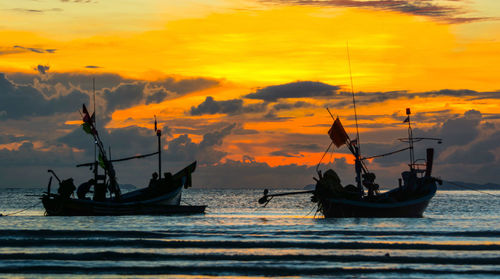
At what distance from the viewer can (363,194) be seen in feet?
178

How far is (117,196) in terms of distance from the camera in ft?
180

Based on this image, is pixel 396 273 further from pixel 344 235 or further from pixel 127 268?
pixel 344 235

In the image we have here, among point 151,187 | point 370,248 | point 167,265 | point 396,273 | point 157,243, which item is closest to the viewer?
point 396,273

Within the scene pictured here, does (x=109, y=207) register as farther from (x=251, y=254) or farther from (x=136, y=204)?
(x=251, y=254)

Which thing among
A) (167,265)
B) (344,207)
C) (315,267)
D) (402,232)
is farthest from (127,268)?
(344,207)

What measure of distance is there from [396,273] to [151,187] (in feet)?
120

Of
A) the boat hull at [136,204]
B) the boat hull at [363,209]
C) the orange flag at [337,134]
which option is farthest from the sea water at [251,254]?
the orange flag at [337,134]

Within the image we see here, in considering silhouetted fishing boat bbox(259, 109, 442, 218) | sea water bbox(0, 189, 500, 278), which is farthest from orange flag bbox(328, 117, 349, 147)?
sea water bbox(0, 189, 500, 278)

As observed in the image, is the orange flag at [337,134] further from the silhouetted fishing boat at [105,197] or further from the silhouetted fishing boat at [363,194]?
the silhouetted fishing boat at [105,197]

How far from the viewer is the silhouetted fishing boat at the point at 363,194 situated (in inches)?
2053

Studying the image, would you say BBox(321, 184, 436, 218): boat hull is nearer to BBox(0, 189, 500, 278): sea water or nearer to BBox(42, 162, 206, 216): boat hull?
BBox(42, 162, 206, 216): boat hull

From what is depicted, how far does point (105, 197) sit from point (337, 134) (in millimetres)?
20101

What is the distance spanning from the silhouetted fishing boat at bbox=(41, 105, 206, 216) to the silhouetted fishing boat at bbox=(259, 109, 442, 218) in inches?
340

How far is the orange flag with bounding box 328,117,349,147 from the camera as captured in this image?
2136 inches
